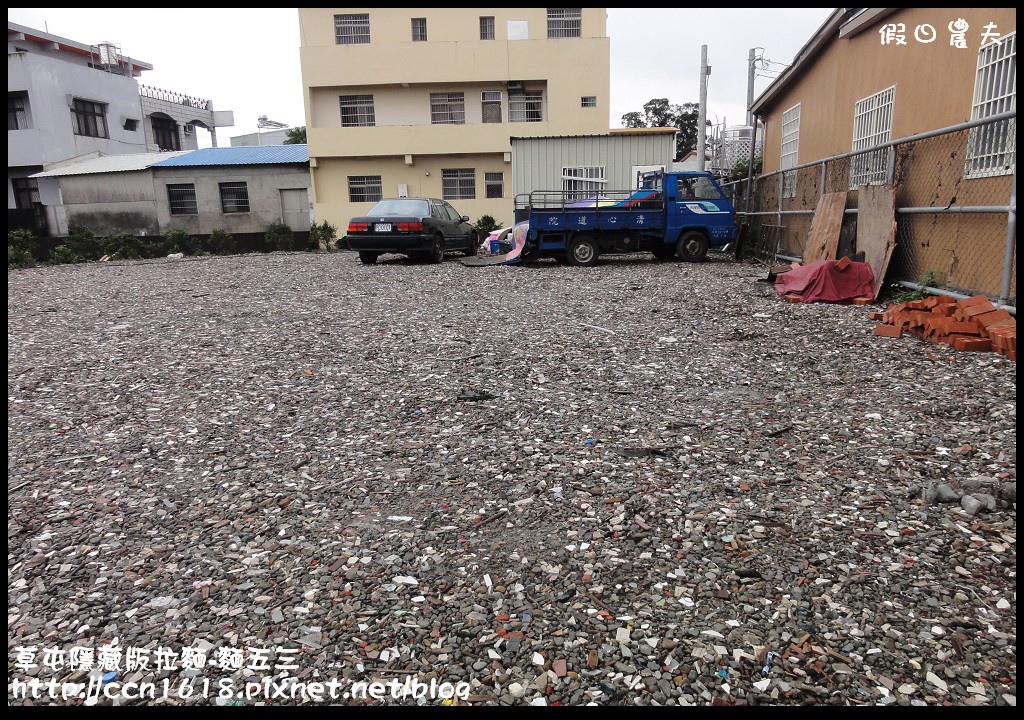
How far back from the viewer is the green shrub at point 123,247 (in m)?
22.3

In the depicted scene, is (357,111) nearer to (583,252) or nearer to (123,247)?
(123,247)

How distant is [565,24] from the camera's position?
2627 cm

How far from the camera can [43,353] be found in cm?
689

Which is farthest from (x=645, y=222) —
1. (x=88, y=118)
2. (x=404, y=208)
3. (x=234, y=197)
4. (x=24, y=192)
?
(x=88, y=118)

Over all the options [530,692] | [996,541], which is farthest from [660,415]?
[530,692]

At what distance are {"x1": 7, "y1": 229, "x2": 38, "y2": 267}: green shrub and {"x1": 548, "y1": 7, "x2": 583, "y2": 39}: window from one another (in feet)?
67.5

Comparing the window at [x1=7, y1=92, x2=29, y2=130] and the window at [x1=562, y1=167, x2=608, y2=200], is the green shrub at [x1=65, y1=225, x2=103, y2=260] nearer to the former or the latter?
the window at [x1=7, y1=92, x2=29, y2=130]

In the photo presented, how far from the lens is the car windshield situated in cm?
1536

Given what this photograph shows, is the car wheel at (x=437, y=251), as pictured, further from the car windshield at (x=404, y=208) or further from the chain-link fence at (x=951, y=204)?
the chain-link fence at (x=951, y=204)

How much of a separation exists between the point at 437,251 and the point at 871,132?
9.44 meters

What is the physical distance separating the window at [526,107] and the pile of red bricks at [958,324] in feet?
72.5

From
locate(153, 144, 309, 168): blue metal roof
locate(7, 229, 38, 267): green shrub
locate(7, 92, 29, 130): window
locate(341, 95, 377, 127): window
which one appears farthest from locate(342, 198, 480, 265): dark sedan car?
locate(7, 92, 29, 130): window
